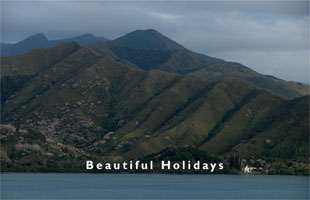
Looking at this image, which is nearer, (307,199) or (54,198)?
(54,198)

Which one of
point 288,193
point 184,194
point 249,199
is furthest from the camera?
point 288,193

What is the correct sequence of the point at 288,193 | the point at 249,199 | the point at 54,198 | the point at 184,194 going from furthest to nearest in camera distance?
1. the point at 288,193
2. the point at 184,194
3. the point at 249,199
4. the point at 54,198

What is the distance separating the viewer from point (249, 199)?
171 meters

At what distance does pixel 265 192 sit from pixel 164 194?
1525 inches

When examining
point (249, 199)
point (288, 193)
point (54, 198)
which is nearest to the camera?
point (54, 198)

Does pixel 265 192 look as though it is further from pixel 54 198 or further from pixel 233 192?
pixel 54 198

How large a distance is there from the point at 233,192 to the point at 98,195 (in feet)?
157

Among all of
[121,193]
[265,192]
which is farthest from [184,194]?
[265,192]

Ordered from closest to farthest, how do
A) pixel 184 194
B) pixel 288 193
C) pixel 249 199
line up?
pixel 249 199
pixel 184 194
pixel 288 193

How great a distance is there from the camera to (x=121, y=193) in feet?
589

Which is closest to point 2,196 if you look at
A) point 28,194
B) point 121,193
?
point 28,194

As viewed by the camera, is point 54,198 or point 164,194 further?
point 164,194

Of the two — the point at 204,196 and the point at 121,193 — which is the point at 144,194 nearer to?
the point at 121,193

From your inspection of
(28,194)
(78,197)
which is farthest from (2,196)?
(78,197)
